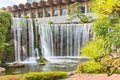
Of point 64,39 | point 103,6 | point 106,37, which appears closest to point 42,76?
point 106,37

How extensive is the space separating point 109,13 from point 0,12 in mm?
23880

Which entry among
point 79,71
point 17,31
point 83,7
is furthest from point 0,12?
point 83,7

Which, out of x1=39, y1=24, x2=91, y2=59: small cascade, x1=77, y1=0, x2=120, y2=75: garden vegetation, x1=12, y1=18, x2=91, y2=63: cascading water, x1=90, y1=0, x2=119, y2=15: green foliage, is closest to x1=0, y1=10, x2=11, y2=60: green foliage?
x1=12, y1=18, x2=91, y2=63: cascading water

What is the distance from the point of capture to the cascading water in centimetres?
2869

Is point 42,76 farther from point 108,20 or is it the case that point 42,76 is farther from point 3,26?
point 3,26

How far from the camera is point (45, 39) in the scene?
107 ft

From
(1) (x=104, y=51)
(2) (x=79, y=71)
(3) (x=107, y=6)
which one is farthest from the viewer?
(2) (x=79, y=71)

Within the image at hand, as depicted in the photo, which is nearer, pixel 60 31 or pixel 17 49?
pixel 17 49

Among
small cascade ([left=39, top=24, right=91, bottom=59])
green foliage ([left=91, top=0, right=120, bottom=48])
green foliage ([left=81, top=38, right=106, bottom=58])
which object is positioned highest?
green foliage ([left=91, top=0, right=120, bottom=48])

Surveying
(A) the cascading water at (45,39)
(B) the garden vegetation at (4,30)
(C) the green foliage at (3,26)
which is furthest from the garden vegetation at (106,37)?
(A) the cascading water at (45,39)

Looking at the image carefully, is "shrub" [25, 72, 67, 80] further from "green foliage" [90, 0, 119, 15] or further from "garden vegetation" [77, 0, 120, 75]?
"green foliage" [90, 0, 119, 15]

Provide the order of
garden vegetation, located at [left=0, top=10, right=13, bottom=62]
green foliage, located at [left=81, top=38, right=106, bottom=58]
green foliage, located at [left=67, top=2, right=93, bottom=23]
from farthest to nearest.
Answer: green foliage, located at [left=67, top=2, right=93, bottom=23], garden vegetation, located at [left=0, top=10, right=13, bottom=62], green foliage, located at [left=81, top=38, right=106, bottom=58]

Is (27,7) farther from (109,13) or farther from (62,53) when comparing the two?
(109,13)

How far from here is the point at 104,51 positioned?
394 cm
